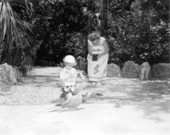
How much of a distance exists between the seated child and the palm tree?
3769 mm

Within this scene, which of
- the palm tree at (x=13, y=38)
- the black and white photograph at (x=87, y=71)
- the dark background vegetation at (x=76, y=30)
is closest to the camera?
the black and white photograph at (x=87, y=71)

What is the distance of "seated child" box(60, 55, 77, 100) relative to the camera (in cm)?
548

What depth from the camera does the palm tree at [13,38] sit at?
29.6 feet

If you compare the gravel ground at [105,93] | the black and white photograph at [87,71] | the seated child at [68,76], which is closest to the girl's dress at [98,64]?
the black and white photograph at [87,71]

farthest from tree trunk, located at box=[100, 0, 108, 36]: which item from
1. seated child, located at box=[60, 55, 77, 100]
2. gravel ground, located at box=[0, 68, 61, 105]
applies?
seated child, located at box=[60, 55, 77, 100]

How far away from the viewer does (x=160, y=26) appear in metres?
11.1

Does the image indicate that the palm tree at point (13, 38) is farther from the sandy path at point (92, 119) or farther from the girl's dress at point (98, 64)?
the sandy path at point (92, 119)

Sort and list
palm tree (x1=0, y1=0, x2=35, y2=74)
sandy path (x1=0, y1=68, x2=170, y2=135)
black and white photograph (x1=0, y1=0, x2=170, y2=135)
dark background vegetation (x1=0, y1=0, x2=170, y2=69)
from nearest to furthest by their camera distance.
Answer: sandy path (x1=0, y1=68, x2=170, y2=135) → black and white photograph (x1=0, y1=0, x2=170, y2=135) → palm tree (x1=0, y1=0, x2=35, y2=74) → dark background vegetation (x1=0, y1=0, x2=170, y2=69)

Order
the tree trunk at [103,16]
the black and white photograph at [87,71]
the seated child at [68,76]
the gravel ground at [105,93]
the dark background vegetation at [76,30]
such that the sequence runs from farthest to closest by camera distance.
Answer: the tree trunk at [103,16] → the dark background vegetation at [76,30] → the gravel ground at [105,93] → the seated child at [68,76] → the black and white photograph at [87,71]

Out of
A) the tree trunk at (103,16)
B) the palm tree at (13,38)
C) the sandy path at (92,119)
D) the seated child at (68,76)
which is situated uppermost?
the tree trunk at (103,16)

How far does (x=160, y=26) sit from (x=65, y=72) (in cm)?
632

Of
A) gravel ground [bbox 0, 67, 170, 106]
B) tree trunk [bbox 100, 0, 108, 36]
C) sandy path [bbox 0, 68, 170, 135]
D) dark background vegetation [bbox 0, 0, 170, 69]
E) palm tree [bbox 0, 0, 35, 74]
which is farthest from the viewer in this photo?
tree trunk [bbox 100, 0, 108, 36]

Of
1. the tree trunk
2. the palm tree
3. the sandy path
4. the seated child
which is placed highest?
the tree trunk

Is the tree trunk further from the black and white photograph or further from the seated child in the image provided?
the seated child
